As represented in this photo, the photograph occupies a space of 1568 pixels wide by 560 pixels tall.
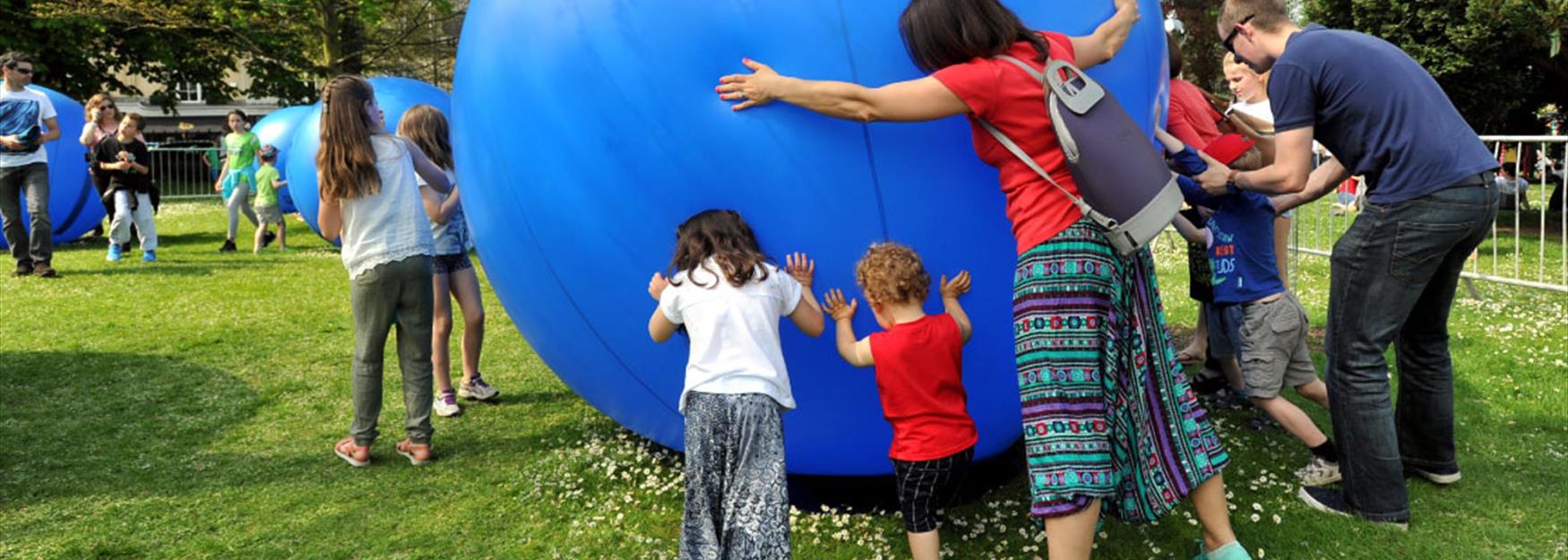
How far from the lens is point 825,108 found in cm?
310

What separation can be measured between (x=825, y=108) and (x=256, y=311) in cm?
747

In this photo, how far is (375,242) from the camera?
4707mm

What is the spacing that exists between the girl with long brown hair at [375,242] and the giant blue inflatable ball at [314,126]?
7.15m

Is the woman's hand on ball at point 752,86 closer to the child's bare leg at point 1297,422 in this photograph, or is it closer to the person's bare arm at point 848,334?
the person's bare arm at point 848,334

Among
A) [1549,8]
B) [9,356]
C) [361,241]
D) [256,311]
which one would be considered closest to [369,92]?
[361,241]

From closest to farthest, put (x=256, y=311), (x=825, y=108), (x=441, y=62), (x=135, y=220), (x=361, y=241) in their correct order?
(x=825, y=108)
(x=361, y=241)
(x=256, y=311)
(x=135, y=220)
(x=441, y=62)

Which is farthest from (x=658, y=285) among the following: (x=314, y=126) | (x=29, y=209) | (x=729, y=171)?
(x=314, y=126)

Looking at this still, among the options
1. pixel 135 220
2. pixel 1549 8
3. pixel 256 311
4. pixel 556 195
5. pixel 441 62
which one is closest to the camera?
pixel 556 195

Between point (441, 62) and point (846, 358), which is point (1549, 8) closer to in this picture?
point (846, 358)

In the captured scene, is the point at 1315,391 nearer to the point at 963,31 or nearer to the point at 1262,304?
the point at 1262,304

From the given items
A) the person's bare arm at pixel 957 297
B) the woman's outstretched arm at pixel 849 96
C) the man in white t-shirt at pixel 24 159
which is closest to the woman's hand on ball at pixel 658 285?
the woman's outstretched arm at pixel 849 96

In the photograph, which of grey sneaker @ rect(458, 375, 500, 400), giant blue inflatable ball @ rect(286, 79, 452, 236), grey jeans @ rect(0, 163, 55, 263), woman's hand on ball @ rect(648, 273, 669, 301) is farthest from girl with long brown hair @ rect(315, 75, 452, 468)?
grey jeans @ rect(0, 163, 55, 263)

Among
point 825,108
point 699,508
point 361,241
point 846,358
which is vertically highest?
point 825,108

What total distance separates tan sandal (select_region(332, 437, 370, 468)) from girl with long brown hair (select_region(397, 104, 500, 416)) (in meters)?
0.72
